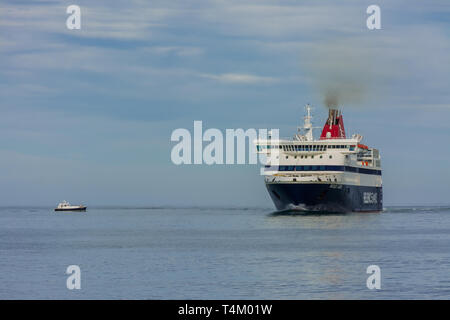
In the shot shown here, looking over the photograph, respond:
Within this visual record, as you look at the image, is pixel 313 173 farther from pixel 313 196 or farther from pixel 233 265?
pixel 233 265

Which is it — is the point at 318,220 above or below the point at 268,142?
below

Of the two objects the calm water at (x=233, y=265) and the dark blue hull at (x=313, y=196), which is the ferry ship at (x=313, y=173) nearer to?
the dark blue hull at (x=313, y=196)

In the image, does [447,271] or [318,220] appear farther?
[318,220]

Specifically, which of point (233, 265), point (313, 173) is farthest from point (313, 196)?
point (233, 265)

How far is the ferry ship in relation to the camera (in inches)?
4124

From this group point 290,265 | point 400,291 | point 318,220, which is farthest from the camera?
point 318,220

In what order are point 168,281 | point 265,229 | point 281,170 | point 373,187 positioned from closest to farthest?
point 168,281 → point 265,229 → point 281,170 → point 373,187

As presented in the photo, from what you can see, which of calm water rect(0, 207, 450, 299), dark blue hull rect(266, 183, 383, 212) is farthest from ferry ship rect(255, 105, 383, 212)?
calm water rect(0, 207, 450, 299)

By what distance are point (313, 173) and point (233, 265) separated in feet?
195

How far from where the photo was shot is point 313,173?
108125 millimetres
